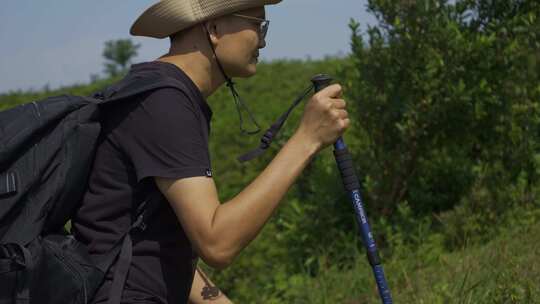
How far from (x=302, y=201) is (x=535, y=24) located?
248cm

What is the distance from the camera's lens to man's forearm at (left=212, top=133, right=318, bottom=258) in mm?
2234

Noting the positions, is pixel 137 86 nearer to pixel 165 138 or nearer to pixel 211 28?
pixel 165 138

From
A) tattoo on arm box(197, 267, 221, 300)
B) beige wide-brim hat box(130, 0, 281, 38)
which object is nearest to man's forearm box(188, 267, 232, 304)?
tattoo on arm box(197, 267, 221, 300)

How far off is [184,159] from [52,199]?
415mm

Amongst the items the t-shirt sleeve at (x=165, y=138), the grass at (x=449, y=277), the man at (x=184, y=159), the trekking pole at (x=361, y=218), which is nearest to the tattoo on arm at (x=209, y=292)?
the man at (x=184, y=159)

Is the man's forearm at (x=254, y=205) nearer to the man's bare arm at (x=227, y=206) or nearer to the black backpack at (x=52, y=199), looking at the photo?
the man's bare arm at (x=227, y=206)

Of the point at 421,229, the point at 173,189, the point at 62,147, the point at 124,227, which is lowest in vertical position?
the point at 421,229

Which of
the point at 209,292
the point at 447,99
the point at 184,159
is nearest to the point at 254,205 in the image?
the point at 184,159

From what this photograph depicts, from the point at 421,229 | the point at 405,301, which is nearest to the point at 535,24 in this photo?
the point at 421,229

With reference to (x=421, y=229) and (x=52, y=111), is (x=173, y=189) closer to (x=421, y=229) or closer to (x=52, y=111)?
(x=52, y=111)

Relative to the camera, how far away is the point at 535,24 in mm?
5605

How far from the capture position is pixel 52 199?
7.43 feet

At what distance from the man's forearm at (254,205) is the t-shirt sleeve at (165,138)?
0.45 ft

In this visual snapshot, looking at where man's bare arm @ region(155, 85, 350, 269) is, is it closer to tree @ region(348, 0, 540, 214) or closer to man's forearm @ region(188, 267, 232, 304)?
man's forearm @ region(188, 267, 232, 304)
